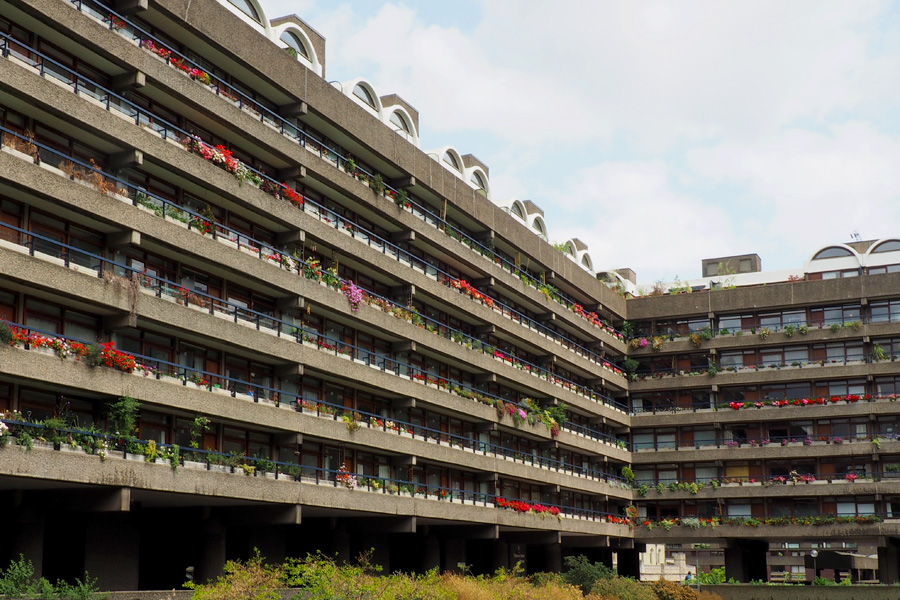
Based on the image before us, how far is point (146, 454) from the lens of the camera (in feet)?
99.7

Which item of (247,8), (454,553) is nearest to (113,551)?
(247,8)

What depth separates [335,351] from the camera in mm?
41344

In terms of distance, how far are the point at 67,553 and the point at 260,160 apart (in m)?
15.6

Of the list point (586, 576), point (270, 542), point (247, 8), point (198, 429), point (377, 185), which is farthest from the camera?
point (586, 576)

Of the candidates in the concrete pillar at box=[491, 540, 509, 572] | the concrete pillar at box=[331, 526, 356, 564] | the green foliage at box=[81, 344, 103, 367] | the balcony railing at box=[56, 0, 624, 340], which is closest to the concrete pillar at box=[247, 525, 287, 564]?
the concrete pillar at box=[331, 526, 356, 564]

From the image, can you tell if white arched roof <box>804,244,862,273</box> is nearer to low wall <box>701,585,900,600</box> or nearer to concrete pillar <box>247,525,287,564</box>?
low wall <box>701,585,900,600</box>

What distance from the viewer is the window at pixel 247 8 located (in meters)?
38.5

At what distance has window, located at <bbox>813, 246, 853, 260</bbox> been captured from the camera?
7275 cm

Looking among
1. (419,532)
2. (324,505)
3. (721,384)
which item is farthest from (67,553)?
(721,384)

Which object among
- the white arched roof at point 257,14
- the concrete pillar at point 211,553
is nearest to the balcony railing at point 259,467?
the concrete pillar at point 211,553

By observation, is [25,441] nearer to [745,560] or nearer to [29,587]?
[29,587]

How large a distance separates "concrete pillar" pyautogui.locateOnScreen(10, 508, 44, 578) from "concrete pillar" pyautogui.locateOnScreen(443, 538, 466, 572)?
27.7 metres

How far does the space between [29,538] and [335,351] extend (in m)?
14.5

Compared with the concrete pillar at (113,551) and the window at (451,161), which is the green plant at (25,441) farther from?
the window at (451,161)
